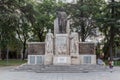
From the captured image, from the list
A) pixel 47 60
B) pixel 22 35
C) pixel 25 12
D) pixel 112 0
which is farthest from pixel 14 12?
pixel 22 35

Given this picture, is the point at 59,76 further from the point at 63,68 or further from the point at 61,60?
the point at 61,60

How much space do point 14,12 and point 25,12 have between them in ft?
4.43

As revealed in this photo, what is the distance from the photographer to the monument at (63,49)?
99.9 ft

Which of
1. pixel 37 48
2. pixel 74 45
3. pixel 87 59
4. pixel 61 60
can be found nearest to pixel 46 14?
pixel 37 48

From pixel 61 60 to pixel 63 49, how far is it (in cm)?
123

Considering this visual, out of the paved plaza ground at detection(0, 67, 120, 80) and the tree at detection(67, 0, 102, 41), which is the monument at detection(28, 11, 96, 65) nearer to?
the paved plaza ground at detection(0, 67, 120, 80)

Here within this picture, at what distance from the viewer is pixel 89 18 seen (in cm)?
4306

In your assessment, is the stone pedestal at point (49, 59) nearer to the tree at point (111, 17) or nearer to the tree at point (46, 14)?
the tree at point (111, 17)

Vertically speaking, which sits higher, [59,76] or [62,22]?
[62,22]

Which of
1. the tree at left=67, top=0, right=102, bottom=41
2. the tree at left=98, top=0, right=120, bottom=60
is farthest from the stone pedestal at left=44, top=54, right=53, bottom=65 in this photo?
the tree at left=67, top=0, right=102, bottom=41

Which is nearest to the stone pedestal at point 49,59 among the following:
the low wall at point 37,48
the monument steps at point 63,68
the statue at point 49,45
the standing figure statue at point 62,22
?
the statue at point 49,45

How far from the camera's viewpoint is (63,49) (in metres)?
30.6

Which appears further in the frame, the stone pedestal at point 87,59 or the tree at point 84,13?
the tree at point 84,13

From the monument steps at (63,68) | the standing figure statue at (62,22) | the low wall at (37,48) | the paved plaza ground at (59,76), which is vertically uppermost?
the standing figure statue at (62,22)
